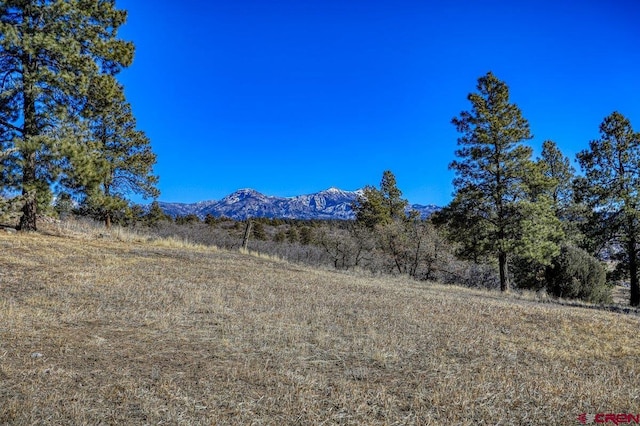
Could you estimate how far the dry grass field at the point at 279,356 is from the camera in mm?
4258

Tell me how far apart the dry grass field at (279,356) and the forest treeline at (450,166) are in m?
3.83

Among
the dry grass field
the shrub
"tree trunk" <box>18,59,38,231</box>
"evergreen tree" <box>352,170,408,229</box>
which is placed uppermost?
"evergreen tree" <box>352,170,408,229</box>

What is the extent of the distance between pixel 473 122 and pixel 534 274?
10760 millimetres

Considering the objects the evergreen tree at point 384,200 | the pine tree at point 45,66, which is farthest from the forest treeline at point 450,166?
the evergreen tree at point 384,200

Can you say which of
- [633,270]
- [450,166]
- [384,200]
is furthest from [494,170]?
[384,200]

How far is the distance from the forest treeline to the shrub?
0.07m

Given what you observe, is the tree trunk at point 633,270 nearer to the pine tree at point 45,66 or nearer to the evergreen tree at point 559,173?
the evergreen tree at point 559,173

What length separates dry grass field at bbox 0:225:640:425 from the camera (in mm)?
4258

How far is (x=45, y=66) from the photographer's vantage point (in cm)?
1359

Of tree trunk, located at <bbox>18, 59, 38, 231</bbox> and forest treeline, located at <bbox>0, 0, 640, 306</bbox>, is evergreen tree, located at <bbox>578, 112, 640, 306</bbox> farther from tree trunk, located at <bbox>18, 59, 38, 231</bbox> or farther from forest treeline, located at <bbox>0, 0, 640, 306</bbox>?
tree trunk, located at <bbox>18, 59, 38, 231</bbox>

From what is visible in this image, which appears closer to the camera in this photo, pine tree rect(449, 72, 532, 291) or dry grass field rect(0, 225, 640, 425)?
dry grass field rect(0, 225, 640, 425)

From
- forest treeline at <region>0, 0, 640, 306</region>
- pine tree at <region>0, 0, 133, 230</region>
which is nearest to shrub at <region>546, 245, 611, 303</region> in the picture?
forest treeline at <region>0, 0, 640, 306</region>

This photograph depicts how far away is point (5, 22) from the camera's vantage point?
13.2 meters

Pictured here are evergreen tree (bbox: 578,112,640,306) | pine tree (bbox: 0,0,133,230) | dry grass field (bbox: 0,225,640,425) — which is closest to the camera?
dry grass field (bbox: 0,225,640,425)
